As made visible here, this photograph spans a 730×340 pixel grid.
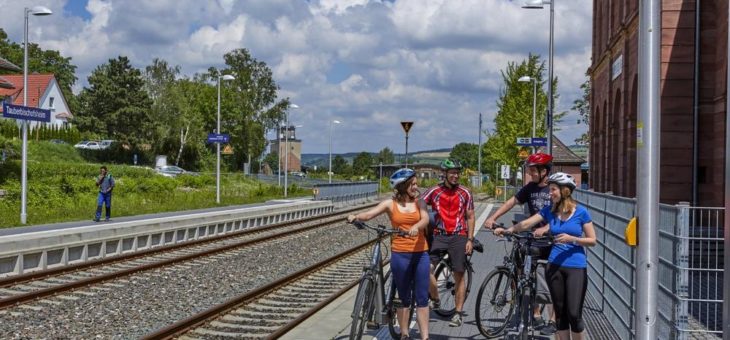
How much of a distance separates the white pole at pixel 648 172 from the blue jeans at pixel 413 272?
2.16 meters

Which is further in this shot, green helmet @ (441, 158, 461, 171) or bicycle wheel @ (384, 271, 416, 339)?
green helmet @ (441, 158, 461, 171)

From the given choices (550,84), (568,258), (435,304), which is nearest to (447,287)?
(435,304)

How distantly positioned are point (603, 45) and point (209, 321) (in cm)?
2571

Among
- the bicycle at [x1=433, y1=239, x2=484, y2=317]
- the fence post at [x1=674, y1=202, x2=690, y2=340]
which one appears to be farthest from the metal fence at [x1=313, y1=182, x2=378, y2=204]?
the fence post at [x1=674, y1=202, x2=690, y2=340]

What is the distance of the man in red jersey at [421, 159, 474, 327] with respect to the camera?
9281 millimetres

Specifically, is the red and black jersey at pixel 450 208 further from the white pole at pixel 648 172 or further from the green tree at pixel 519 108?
the green tree at pixel 519 108

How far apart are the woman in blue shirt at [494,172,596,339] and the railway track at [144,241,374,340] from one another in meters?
3.32

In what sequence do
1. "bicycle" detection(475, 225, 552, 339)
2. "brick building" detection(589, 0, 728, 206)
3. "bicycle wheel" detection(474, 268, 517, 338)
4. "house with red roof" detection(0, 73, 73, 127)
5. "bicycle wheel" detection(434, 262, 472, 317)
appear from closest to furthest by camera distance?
"bicycle" detection(475, 225, 552, 339) < "bicycle wheel" detection(474, 268, 517, 338) < "bicycle wheel" detection(434, 262, 472, 317) < "brick building" detection(589, 0, 728, 206) < "house with red roof" detection(0, 73, 73, 127)

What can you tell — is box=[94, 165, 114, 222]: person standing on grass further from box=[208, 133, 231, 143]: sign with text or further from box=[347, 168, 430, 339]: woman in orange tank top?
box=[347, 168, 430, 339]: woman in orange tank top

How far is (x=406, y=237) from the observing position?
7578 mm

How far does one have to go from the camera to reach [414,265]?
7.70 metres

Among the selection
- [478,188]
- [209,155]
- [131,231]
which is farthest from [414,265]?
[209,155]

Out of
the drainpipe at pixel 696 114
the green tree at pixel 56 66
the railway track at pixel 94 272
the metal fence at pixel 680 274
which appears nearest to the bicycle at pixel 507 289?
the metal fence at pixel 680 274

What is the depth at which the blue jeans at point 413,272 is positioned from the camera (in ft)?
25.1
